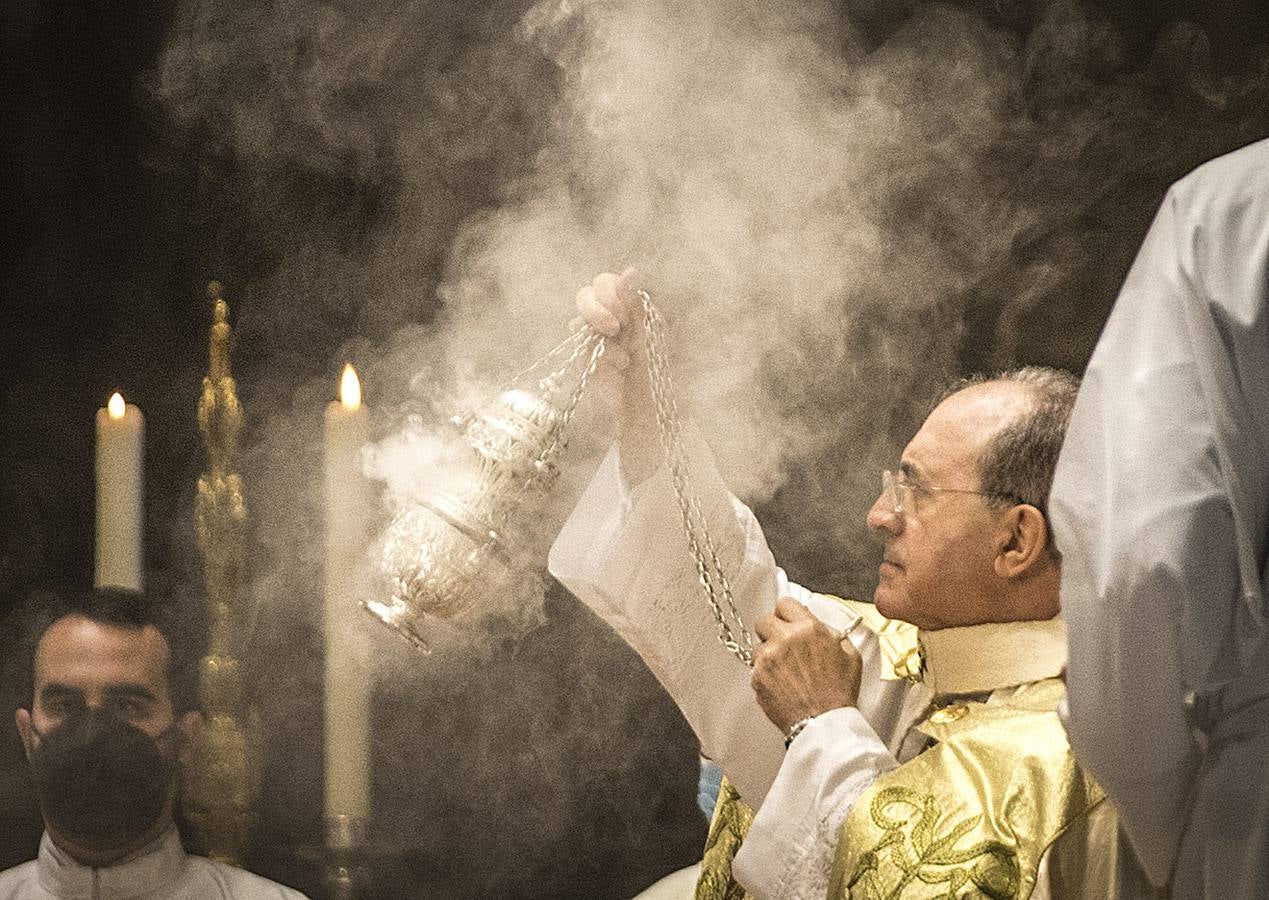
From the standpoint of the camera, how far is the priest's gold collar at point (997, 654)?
244 centimetres

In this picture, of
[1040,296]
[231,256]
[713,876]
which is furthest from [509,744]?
[1040,296]

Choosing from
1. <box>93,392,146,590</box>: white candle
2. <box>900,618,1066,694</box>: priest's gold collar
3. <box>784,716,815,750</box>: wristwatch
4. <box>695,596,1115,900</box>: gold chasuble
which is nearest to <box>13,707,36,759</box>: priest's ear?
<box>93,392,146,590</box>: white candle

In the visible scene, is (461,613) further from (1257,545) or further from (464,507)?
(1257,545)

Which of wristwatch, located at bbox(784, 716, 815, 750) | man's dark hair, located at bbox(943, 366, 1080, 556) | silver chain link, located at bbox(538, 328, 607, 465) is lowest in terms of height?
wristwatch, located at bbox(784, 716, 815, 750)

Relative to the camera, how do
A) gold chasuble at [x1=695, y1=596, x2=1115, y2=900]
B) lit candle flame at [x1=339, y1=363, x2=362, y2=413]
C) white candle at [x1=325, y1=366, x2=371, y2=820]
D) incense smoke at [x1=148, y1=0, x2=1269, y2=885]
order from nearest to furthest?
gold chasuble at [x1=695, y1=596, x2=1115, y2=900]
white candle at [x1=325, y1=366, x2=371, y2=820]
lit candle flame at [x1=339, y1=363, x2=362, y2=413]
incense smoke at [x1=148, y1=0, x2=1269, y2=885]

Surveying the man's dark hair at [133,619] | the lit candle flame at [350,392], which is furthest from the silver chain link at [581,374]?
the man's dark hair at [133,619]

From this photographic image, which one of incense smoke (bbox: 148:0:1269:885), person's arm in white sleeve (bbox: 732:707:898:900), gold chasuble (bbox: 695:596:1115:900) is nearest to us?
gold chasuble (bbox: 695:596:1115:900)

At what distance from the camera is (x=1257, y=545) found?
163 cm

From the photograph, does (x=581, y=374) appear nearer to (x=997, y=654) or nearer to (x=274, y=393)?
(x=274, y=393)

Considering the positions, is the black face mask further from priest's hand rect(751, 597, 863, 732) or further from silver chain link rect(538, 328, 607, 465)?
priest's hand rect(751, 597, 863, 732)

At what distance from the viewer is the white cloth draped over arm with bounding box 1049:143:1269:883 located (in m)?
1.56

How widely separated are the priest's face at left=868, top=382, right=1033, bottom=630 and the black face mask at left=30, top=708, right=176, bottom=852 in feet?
3.81

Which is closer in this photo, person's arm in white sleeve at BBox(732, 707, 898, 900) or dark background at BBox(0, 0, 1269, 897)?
person's arm in white sleeve at BBox(732, 707, 898, 900)

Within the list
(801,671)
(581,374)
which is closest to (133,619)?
(581,374)
